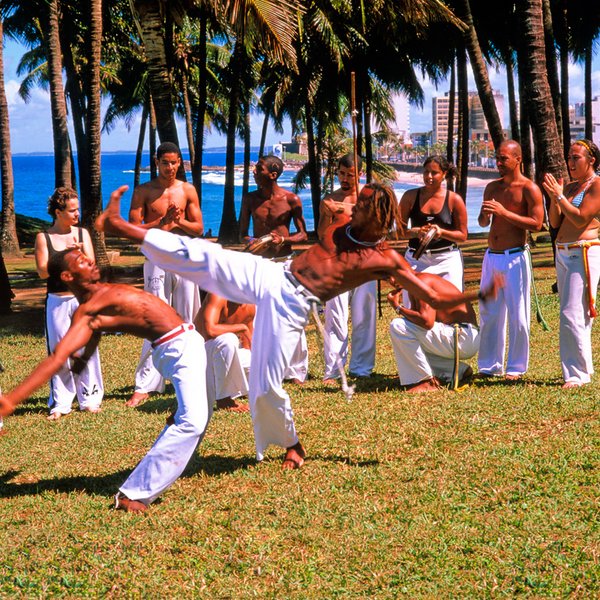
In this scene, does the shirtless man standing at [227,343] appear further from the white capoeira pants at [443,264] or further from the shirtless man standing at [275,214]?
the white capoeira pants at [443,264]

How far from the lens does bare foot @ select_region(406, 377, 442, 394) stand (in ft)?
28.3

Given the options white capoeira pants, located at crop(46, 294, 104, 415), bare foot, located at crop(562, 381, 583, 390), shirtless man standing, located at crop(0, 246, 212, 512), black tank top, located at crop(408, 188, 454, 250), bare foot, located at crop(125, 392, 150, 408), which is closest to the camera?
shirtless man standing, located at crop(0, 246, 212, 512)

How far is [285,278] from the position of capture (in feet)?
20.4

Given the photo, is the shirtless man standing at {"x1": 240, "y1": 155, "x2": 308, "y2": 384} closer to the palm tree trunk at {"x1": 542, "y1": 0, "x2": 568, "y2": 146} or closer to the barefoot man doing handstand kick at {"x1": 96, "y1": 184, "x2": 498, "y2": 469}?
the barefoot man doing handstand kick at {"x1": 96, "y1": 184, "x2": 498, "y2": 469}

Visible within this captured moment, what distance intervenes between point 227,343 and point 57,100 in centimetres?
→ 1579

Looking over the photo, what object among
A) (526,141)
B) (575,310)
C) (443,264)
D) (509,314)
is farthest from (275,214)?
(526,141)

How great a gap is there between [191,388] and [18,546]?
136 cm

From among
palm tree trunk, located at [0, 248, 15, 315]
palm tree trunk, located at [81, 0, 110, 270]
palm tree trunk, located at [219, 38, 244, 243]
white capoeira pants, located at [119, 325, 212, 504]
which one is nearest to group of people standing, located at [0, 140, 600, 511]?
white capoeira pants, located at [119, 325, 212, 504]

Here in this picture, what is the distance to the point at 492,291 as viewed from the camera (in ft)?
20.3

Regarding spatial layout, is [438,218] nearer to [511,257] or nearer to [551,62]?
[511,257]

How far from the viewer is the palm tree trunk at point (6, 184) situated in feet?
81.1

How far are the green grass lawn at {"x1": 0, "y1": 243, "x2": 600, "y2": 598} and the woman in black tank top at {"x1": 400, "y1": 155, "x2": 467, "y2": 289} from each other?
1347 millimetres

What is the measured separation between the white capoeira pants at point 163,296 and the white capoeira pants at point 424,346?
1.98 metres

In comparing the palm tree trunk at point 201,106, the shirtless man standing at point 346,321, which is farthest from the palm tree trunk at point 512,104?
the shirtless man standing at point 346,321
